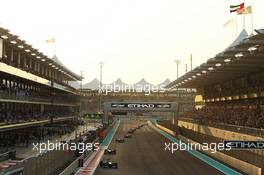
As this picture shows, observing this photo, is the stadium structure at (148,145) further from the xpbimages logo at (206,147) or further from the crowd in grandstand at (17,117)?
the xpbimages logo at (206,147)

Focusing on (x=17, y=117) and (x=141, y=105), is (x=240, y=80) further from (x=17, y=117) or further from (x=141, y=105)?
(x=17, y=117)

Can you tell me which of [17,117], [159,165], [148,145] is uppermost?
[17,117]

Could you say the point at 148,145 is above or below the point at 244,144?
below

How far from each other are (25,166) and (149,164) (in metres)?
21.0

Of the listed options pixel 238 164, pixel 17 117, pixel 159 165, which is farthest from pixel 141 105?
pixel 238 164

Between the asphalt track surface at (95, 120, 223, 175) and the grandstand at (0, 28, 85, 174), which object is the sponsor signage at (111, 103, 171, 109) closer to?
the grandstand at (0, 28, 85, 174)

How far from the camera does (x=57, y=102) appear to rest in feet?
263

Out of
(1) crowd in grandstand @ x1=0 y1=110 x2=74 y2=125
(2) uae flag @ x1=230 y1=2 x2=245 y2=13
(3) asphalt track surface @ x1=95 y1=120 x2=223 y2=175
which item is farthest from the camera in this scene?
(2) uae flag @ x1=230 y1=2 x2=245 y2=13

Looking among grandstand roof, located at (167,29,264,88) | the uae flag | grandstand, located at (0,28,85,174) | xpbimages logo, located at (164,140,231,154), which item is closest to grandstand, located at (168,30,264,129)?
grandstand roof, located at (167,29,264,88)

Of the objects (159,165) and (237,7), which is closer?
(159,165)

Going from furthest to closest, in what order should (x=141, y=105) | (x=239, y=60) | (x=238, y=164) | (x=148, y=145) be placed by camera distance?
(x=141, y=105)
(x=148, y=145)
(x=239, y=60)
(x=238, y=164)

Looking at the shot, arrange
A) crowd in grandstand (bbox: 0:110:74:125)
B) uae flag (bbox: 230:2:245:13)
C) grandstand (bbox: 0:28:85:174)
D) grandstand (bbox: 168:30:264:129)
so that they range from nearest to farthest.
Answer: grandstand (bbox: 168:30:264:129)
crowd in grandstand (bbox: 0:110:74:125)
uae flag (bbox: 230:2:245:13)
grandstand (bbox: 0:28:85:174)

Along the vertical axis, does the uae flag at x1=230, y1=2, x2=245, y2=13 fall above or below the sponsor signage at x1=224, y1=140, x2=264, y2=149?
above

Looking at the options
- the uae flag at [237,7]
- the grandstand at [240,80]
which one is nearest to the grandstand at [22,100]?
the grandstand at [240,80]
